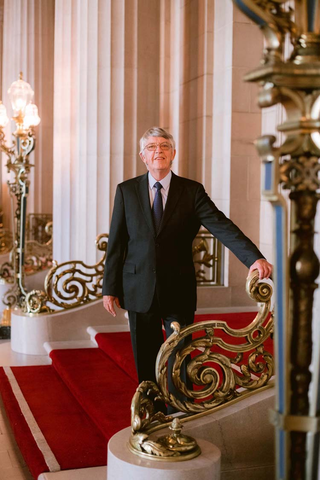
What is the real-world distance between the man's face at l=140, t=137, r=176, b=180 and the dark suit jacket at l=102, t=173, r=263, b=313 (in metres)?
0.12

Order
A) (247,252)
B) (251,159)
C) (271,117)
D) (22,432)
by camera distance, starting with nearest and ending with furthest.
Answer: (247,252), (22,432), (271,117), (251,159)

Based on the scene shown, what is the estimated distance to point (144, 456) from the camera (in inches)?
132

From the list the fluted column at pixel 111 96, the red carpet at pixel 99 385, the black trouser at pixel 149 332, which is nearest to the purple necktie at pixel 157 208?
the black trouser at pixel 149 332

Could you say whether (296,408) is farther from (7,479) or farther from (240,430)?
(7,479)

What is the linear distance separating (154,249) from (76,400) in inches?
97.4

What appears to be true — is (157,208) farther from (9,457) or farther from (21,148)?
(21,148)

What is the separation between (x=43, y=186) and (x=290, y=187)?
17128 millimetres

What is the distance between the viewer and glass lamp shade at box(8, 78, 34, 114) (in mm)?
9000

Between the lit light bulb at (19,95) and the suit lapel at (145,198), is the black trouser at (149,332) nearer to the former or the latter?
the suit lapel at (145,198)

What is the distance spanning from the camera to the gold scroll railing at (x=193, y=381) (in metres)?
3.39

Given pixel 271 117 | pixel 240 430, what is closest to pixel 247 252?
pixel 240 430

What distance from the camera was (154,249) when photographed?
4.14 m

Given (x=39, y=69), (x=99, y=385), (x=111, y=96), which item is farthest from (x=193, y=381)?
(x=39, y=69)

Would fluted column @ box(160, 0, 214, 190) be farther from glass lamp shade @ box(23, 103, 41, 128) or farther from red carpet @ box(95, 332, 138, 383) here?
red carpet @ box(95, 332, 138, 383)
